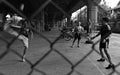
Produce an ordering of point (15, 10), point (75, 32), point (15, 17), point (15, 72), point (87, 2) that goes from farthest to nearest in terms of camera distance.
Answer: point (75, 32) → point (15, 72) → point (87, 2) → point (15, 17) → point (15, 10)

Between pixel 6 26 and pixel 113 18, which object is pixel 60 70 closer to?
pixel 113 18

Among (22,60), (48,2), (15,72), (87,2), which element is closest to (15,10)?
(48,2)

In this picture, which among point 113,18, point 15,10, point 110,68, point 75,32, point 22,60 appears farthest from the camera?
point 75,32

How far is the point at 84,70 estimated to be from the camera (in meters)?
5.16

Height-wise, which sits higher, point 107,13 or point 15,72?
point 107,13

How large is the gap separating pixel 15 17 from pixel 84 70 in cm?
Result: 410

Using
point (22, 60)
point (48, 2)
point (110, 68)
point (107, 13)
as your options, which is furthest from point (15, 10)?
point (22, 60)

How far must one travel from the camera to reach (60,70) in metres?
5.14

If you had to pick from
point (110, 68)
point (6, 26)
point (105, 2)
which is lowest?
point (110, 68)

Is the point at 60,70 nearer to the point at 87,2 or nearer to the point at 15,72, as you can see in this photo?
the point at 15,72

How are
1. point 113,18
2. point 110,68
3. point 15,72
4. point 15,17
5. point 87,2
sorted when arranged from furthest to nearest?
1. point 110,68
2. point 15,72
3. point 113,18
4. point 87,2
5. point 15,17

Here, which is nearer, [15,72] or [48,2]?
[48,2]

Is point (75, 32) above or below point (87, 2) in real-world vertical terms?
below

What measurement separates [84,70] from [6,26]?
4093mm
